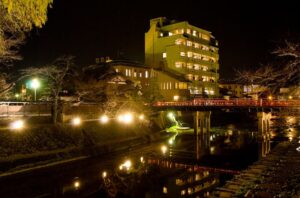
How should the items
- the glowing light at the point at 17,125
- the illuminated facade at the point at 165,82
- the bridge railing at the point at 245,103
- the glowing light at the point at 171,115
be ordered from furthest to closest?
the illuminated facade at the point at 165,82 → the glowing light at the point at 171,115 → the bridge railing at the point at 245,103 → the glowing light at the point at 17,125

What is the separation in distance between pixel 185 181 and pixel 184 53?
166 ft

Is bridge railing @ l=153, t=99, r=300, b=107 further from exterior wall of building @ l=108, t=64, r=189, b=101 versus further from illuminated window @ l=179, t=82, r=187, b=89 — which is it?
illuminated window @ l=179, t=82, r=187, b=89

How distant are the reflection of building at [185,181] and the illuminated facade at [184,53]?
41.6 metres

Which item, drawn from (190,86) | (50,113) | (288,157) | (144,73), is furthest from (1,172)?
(190,86)

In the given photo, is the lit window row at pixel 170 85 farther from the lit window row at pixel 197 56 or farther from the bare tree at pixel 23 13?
the bare tree at pixel 23 13

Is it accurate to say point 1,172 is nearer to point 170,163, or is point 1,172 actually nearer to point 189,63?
point 170,163

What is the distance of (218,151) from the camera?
114ft

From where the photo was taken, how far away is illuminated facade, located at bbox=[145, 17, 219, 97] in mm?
68812

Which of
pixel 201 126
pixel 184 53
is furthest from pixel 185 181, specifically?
pixel 184 53

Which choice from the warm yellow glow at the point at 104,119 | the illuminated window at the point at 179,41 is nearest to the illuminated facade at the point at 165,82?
the illuminated window at the point at 179,41

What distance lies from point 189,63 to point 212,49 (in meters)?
13.2

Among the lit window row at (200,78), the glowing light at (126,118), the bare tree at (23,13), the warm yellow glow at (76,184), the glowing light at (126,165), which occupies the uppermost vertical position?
the lit window row at (200,78)

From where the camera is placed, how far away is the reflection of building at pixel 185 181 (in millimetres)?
19672

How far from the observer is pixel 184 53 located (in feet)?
228
